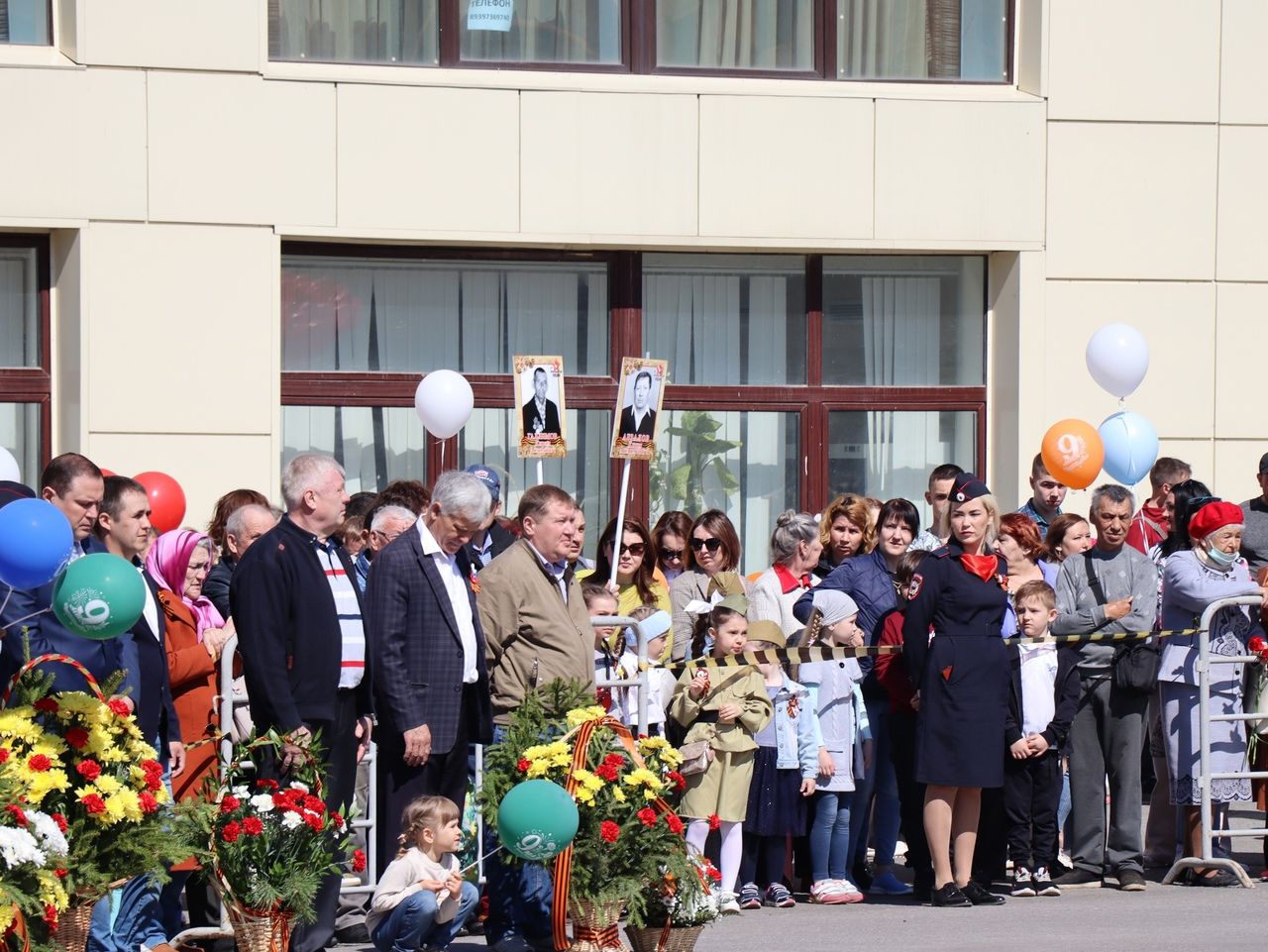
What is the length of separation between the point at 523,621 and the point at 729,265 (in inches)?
260

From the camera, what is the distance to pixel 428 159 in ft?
46.6

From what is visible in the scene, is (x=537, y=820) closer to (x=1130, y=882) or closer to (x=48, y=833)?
(x=48, y=833)

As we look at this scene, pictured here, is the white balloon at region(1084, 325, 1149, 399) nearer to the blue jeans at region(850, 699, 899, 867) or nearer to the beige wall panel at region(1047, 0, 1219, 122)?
the beige wall panel at region(1047, 0, 1219, 122)

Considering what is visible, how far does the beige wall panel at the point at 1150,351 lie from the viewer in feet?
48.5

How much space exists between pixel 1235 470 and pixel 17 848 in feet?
35.0

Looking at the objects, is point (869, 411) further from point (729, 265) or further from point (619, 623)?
point (619, 623)

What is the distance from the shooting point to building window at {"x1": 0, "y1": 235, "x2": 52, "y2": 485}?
45.9ft

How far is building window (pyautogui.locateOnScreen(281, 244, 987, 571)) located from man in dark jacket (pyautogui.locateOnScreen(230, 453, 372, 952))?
20.1ft

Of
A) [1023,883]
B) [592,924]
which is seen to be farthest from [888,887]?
[592,924]

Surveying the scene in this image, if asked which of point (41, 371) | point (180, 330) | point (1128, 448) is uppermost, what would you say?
point (180, 330)

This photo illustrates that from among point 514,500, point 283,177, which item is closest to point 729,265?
point 514,500

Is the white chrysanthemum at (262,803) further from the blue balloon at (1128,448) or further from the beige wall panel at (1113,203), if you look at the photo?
the beige wall panel at (1113,203)

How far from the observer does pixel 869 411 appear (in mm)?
15289

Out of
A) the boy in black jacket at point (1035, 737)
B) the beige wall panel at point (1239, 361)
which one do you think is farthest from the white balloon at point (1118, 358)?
the boy in black jacket at point (1035, 737)
